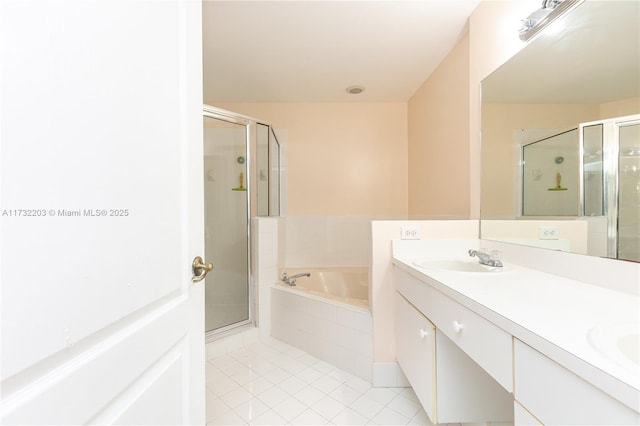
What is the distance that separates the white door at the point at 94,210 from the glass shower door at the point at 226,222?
1606 mm

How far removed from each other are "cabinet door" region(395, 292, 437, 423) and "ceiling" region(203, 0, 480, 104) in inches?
69.7

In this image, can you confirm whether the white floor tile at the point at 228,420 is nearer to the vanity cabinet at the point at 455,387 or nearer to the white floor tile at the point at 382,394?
the white floor tile at the point at 382,394

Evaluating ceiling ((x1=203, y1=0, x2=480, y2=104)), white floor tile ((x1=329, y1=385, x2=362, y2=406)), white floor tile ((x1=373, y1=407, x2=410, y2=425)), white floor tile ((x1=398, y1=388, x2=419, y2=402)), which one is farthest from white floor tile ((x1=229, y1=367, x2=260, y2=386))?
ceiling ((x1=203, y1=0, x2=480, y2=104))

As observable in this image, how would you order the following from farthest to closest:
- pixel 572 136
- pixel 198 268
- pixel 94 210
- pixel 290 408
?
pixel 290 408 < pixel 572 136 < pixel 198 268 < pixel 94 210

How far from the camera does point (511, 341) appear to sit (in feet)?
2.23

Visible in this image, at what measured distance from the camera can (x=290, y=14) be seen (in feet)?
5.61

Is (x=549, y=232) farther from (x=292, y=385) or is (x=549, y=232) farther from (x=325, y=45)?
(x=325, y=45)

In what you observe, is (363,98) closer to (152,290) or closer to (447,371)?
(447,371)

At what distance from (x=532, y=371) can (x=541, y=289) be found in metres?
0.45

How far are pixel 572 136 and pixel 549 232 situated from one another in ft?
1.35

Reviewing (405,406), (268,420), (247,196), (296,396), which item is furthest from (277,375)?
(247,196)

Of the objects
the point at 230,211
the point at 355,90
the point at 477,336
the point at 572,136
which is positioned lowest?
the point at 477,336

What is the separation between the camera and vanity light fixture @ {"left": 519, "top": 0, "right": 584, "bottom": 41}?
107 centimetres

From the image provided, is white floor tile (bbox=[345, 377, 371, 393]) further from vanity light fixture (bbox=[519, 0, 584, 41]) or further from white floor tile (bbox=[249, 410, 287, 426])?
vanity light fixture (bbox=[519, 0, 584, 41])
